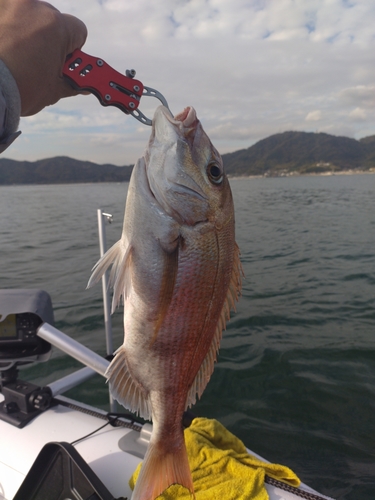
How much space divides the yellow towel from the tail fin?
799 millimetres

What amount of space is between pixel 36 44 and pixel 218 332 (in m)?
1.81

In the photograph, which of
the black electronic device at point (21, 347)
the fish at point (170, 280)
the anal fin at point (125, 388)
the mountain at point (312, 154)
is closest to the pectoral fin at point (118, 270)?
the fish at point (170, 280)

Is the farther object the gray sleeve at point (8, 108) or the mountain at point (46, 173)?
the mountain at point (46, 173)

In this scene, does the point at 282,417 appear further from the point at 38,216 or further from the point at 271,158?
the point at 271,158

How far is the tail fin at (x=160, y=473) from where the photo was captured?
189 centimetres

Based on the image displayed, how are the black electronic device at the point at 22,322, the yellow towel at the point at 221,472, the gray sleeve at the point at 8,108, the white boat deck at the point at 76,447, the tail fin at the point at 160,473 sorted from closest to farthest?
the gray sleeve at the point at 8,108, the tail fin at the point at 160,473, the yellow towel at the point at 221,472, the white boat deck at the point at 76,447, the black electronic device at the point at 22,322

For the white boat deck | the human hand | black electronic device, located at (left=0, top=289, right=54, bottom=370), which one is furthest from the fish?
black electronic device, located at (left=0, top=289, right=54, bottom=370)

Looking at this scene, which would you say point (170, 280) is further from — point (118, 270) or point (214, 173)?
point (214, 173)

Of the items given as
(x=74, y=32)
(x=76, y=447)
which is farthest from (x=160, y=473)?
(x=74, y=32)

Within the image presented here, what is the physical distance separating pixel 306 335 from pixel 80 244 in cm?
1228

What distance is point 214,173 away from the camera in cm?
208

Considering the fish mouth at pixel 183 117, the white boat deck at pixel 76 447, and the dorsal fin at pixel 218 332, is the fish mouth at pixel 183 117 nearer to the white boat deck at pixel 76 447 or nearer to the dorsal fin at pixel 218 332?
the dorsal fin at pixel 218 332

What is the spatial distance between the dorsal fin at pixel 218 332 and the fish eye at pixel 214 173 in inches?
15.4

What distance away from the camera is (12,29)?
188cm
